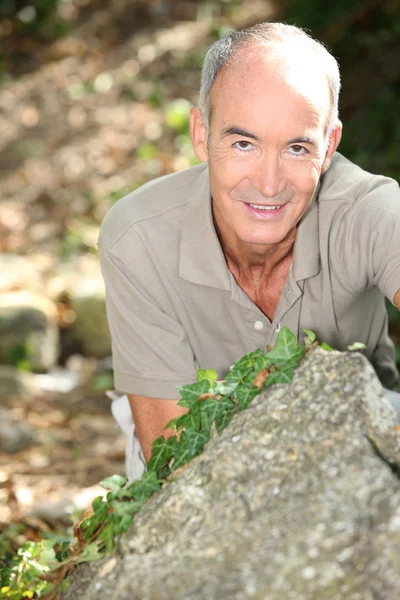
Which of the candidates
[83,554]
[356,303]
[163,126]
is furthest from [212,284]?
[163,126]

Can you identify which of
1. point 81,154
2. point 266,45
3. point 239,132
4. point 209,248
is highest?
point 266,45

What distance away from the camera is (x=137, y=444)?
2.97m

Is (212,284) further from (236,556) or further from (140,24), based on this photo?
(140,24)

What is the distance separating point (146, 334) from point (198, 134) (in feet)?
2.11

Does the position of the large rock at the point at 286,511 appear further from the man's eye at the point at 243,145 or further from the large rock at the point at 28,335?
the large rock at the point at 28,335

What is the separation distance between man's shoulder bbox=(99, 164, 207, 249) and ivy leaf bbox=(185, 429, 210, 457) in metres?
0.96

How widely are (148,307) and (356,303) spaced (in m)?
0.65

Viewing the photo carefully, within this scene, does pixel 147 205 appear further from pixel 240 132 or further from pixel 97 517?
pixel 97 517

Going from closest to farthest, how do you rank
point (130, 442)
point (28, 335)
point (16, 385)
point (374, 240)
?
point (374, 240), point (130, 442), point (16, 385), point (28, 335)

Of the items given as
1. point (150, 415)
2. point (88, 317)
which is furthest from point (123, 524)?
point (88, 317)

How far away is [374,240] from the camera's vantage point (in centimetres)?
239

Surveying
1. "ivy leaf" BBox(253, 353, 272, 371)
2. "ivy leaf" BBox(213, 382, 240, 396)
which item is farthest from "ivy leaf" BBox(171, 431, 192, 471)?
Answer: "ivy leaf" BBox(253, 353, 272, 371)

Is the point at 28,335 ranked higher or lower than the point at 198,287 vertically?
lower

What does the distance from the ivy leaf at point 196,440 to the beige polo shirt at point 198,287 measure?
798mm
